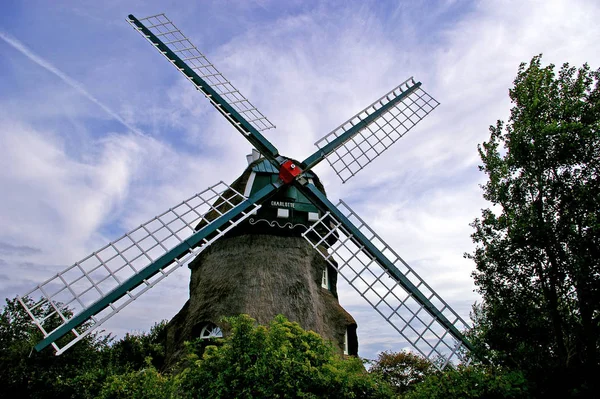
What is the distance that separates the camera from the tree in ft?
21.3

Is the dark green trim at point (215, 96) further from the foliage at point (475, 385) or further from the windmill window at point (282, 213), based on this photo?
the foliage at point (475, 385)

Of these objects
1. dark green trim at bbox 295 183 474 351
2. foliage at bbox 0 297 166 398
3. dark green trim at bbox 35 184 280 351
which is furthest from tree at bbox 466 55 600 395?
foliage at bbox 0 297 166 398

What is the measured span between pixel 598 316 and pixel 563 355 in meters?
0.88

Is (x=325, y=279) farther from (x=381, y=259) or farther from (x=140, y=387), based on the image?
(x=140, y=387)

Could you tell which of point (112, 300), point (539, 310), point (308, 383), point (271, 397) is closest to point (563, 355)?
point (539, 310)

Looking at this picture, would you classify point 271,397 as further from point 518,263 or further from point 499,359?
point 518,263

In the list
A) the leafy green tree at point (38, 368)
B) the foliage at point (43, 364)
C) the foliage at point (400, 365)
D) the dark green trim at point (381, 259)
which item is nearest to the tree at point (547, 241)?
the dark green trim at point (381, 259)

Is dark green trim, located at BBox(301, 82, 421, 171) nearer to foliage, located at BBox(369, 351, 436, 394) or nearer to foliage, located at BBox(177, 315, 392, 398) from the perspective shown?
foliage, located at BBox(177, 315, 392, 398)

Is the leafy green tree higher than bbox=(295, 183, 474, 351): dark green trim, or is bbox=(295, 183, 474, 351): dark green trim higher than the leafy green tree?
bbox=(295, 183, 474, 351): dark green trim

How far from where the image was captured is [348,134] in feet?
45.3

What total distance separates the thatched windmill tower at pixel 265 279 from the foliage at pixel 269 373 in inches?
114

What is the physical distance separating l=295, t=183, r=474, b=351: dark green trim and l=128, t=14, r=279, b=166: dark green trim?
5.28 ft

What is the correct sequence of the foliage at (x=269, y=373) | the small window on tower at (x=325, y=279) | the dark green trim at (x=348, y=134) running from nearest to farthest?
1. the foliage at (x=269, y=373)
2. the dark green trim at (x=348, y=134)
3. the small window on tower at (x=325, y=279)

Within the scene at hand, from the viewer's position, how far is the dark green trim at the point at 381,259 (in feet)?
32.6
